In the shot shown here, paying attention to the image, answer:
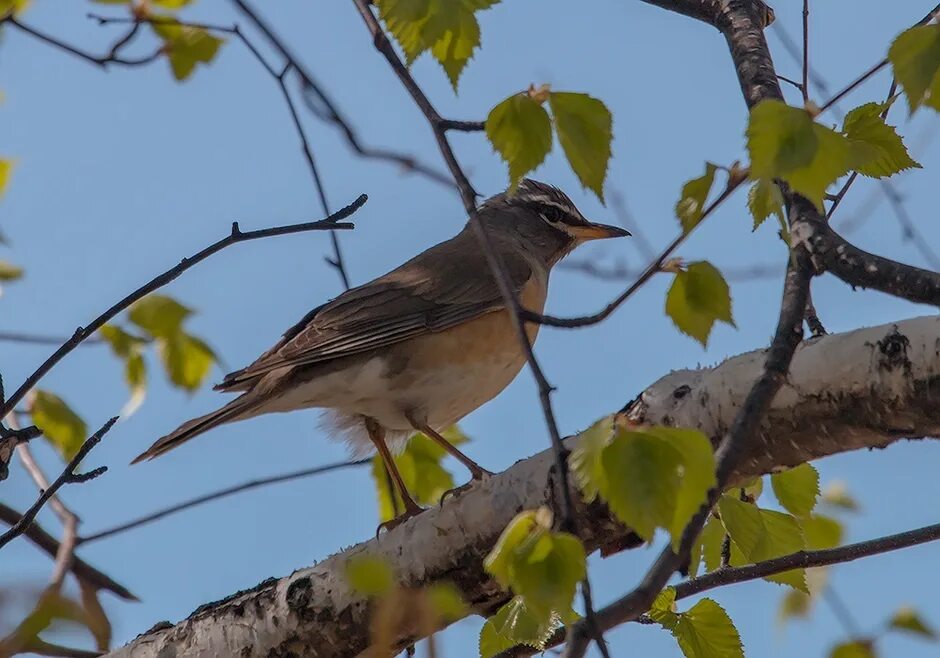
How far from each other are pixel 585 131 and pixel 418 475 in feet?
9.44

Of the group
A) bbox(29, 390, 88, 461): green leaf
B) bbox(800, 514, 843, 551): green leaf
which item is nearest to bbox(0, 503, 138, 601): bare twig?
bbox(29, 390, 88, 461): green leaf

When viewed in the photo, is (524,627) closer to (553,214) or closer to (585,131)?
(585,131)

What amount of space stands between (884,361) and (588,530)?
96cm

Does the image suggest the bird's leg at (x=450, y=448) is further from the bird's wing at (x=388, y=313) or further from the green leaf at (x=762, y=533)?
the green leaf at (x=762, y=533)

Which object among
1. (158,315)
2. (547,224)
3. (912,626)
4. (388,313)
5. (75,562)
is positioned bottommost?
(912,626)

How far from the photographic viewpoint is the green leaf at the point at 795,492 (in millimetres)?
3752

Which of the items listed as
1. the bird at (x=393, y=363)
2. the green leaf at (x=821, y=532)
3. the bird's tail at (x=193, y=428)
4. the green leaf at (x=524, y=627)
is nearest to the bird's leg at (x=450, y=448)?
the bird at (x=393, y=363)

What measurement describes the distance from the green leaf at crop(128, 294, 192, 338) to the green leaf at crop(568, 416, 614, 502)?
136 inches

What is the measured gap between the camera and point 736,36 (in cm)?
451

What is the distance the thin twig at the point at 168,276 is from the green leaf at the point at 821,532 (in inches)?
102

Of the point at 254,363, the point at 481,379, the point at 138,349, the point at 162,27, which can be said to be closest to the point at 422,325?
the point at 481,379

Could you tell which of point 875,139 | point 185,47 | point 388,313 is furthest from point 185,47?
point 875,139

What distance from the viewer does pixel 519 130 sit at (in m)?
2.83

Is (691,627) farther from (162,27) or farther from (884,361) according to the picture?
(162,27)
